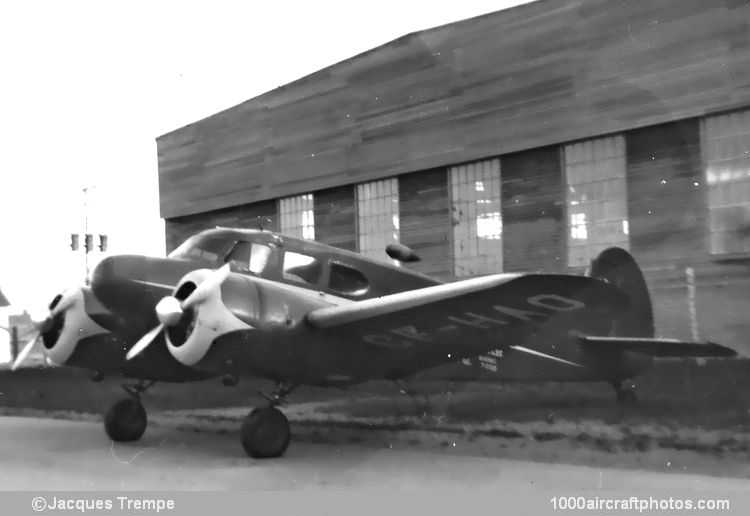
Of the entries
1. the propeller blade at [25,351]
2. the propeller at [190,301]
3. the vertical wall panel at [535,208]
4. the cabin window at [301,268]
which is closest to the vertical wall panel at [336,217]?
the cabin window at [301,268]

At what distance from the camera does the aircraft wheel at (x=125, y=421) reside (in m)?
8.29

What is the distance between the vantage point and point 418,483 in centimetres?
546

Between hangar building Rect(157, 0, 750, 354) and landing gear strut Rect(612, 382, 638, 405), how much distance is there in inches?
32.6

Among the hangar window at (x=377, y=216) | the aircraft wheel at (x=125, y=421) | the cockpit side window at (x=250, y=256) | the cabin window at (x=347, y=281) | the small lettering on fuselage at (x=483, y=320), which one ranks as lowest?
the aircraft wheel at (x=125, y=421)

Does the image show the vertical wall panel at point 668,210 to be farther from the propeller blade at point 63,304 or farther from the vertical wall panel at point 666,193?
the propeller blade at point 63,304

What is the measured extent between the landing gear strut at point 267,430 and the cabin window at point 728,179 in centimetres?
381

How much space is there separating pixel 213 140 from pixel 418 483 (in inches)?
157

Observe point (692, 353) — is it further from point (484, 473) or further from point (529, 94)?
point (529, 94)

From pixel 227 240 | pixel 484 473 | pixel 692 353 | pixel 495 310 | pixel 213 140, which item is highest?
pixel 213 140

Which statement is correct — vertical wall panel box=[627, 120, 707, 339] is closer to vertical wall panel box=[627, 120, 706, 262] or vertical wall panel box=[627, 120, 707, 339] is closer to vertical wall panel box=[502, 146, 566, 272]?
vertical wall panel box=[627, 120, 706, 262]

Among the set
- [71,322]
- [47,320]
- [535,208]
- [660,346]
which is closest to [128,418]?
[71,322]

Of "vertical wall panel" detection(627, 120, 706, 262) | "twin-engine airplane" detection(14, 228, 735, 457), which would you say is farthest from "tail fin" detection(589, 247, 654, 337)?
"vertical wall panel" detection(627, 120, 706, 262)

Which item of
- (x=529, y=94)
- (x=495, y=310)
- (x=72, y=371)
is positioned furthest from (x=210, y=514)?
(x=72, y=371)

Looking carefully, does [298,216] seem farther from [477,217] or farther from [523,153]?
[523,153]
